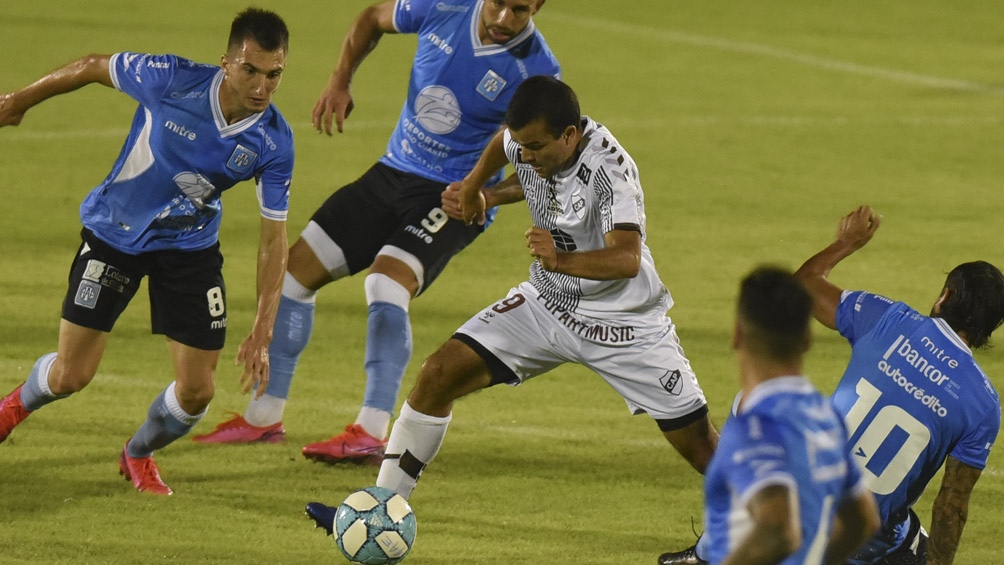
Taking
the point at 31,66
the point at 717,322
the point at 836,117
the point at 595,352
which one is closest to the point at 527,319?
the point at 595,352

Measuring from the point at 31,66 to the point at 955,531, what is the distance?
39.7ft

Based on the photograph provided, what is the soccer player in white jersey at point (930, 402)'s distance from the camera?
16.7 ft

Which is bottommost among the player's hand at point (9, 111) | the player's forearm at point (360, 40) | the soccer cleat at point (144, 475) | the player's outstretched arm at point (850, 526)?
the soccer cleat at point (144, 475)

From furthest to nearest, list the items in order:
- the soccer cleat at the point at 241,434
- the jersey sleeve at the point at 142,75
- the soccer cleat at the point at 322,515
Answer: the soccer cleat at the point at 241,434 < the jersey sleeve at the point at 142,75 < the soccer cleat at the point at 322,515

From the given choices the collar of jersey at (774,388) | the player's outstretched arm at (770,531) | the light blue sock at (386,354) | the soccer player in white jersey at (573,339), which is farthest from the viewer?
the light blue sock at (386,354)

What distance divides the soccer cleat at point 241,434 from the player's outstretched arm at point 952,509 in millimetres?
3074

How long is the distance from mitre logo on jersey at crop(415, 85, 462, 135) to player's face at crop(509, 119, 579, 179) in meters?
1.81

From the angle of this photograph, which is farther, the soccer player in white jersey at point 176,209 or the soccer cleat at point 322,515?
the soccer player in white jersey at point 176,209

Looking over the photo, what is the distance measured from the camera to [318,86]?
50.3 ft

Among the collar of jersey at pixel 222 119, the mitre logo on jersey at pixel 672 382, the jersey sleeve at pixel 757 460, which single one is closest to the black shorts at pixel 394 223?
the collar of jersey at pixel 222 119

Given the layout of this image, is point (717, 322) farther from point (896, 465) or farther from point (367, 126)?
point (367, 126)

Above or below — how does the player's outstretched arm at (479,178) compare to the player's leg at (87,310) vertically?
above

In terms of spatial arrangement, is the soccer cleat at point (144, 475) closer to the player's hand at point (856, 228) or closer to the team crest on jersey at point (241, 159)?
the team crest on jersey at point (241, 159)

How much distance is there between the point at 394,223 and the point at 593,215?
1.69 m
